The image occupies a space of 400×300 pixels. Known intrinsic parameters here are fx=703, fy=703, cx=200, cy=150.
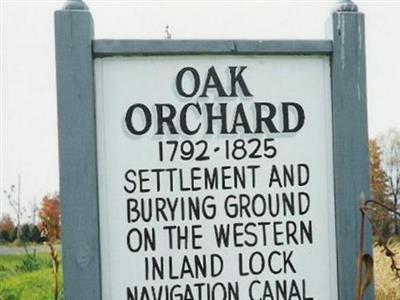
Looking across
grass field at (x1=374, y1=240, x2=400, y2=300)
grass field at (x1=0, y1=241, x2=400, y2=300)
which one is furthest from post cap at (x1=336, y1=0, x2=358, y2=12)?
grass field at (x1=0, y1=241, x2=400, y2=300)

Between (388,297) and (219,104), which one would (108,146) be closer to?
(219,104)

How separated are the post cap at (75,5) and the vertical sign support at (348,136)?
750mm

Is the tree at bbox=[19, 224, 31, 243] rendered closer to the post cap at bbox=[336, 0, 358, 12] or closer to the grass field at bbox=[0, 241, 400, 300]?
the grass field at bbox=[0, 241, 400, 300]

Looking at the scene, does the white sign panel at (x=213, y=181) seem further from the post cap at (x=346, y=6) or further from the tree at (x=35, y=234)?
the tree at (x=35, y=234)

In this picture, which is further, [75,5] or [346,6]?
[346,6]

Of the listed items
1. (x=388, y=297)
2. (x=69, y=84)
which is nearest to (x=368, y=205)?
(x=69, y=84)

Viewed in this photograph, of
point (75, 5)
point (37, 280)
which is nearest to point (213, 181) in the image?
point (75, 5)

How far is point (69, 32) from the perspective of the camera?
6.56 ft

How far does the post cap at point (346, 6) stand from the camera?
214 cm

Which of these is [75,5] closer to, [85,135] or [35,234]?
[85,135]

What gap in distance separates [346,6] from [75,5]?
81cm

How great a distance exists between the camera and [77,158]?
1992 millimetres

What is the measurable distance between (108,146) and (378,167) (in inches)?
504

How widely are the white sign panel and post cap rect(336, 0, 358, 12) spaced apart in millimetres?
201
